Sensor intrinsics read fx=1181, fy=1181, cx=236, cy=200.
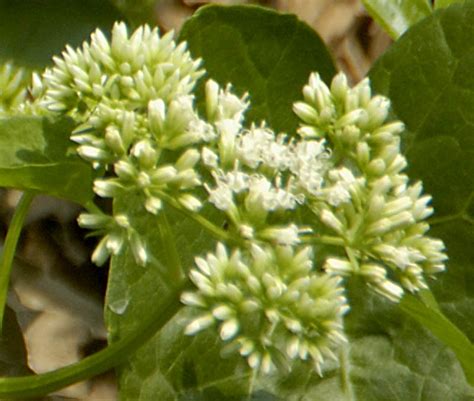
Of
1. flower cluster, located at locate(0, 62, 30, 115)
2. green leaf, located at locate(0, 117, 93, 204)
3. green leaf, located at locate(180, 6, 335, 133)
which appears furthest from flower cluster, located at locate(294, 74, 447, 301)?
flower cluster, located at locate(0, 62, 30, 115)

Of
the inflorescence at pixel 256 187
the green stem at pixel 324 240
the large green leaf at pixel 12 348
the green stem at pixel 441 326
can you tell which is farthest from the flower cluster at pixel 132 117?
the large green leaf at pixel 12 348

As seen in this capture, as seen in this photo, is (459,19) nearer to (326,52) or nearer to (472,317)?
(326,52)

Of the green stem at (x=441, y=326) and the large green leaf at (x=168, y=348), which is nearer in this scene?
the green stem at (x=441, y=326)

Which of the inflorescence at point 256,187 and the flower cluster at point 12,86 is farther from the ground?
the inflorescence at point 256,187

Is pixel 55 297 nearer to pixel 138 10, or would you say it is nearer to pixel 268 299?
pixel 138 10

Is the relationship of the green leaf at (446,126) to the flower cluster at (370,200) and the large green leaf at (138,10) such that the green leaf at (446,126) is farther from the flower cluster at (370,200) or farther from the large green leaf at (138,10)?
the large green leaf at (138,10)

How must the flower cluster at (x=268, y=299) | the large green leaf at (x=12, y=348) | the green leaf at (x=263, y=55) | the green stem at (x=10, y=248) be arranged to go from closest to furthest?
the flower cluster at (x=268, y=299) < the green stem at (x=10, y=248) < the green leaf at (x=263, y=55) < the large green leaf at (x=12, y=348)

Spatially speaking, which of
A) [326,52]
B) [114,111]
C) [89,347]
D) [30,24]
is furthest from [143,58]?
[89,347]
